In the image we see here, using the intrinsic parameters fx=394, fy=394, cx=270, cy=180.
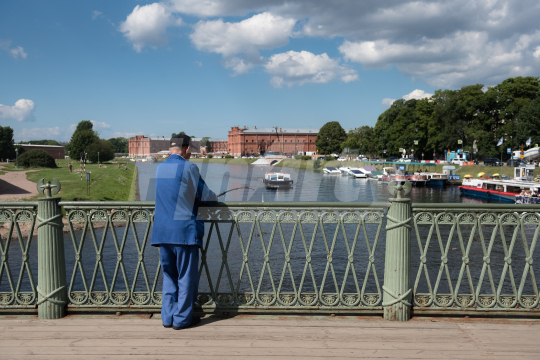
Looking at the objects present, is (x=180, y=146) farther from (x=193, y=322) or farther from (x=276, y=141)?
(x=276, y=141)

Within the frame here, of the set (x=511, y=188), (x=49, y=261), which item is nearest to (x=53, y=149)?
(x=511, y=188)

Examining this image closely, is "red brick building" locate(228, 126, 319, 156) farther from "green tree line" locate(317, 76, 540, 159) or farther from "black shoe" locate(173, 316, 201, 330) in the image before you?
"black shoe" locate(173, 316, 201, 330)

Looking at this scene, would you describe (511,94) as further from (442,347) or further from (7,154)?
(7,154)

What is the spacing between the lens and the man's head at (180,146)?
4.02m

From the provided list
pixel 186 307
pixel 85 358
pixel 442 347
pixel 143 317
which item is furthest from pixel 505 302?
pixel 85 358

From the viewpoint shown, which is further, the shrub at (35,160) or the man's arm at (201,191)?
the shrub at (35,160)

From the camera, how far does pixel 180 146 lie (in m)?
4.04

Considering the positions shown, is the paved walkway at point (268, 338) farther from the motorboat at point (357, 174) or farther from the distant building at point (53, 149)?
the distant building at point (53, 149)

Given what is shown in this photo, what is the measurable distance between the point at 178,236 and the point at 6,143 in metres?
96.0

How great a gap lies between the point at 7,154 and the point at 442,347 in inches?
3900

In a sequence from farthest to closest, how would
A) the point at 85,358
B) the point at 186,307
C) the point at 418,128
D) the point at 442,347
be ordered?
1. the point at 418,128
2. the point at 186,307
3. the point at 442,347
4. the point at 85,358

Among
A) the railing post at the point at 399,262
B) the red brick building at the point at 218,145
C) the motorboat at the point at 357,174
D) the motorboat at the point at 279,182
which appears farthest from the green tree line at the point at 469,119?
the red brick building at the point at 218,145

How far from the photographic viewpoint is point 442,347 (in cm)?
347

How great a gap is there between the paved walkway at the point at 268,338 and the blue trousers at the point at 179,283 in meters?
0.14
